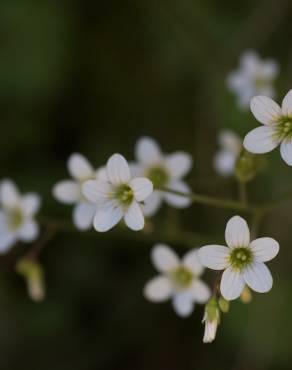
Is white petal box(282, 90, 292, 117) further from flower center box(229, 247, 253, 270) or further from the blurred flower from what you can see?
the blurred flower

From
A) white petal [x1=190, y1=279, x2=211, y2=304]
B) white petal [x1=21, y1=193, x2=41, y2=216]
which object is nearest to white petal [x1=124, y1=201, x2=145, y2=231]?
white petal [x1=190, y1=279, x2=211, y2=304]

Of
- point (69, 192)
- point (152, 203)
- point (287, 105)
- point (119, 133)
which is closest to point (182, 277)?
point (152, 203)

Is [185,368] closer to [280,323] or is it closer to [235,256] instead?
[280,323]

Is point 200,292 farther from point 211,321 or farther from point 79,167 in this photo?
point 79,167

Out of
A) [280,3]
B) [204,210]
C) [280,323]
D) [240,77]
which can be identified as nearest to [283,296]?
[280,323]

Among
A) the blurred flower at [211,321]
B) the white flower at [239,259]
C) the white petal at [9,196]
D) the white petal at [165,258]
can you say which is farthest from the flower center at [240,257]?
the white petal at [9,196]

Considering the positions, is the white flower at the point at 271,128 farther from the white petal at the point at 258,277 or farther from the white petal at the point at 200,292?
the white petal at the point at 200,292

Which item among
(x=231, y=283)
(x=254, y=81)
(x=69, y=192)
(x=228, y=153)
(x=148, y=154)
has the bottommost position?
(x=231, y=283)
